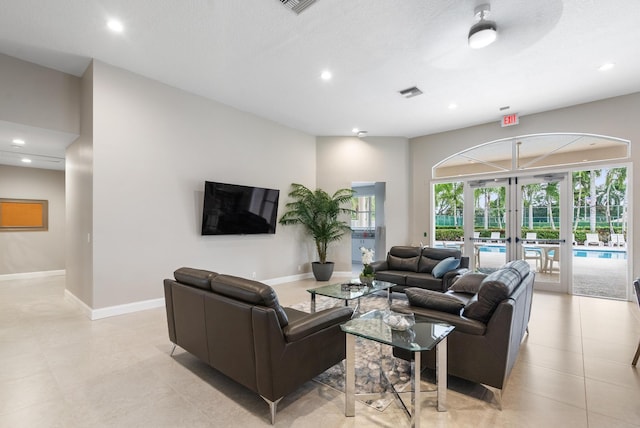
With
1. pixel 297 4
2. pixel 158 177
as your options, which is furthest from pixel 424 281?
pixel 158 177

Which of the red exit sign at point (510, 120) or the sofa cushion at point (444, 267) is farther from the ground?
the red exit sign at point (510, 120)

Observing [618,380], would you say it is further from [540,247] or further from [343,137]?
[343,137]

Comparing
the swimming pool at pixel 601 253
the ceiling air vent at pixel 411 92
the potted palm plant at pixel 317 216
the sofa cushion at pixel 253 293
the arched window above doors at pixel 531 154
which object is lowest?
the swimming pool at pixel 601 253

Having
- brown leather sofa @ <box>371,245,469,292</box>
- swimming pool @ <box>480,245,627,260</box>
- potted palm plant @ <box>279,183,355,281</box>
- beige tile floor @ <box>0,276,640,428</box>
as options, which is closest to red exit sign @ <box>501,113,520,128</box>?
swimming pool @ <box>480,245,627,260</box>

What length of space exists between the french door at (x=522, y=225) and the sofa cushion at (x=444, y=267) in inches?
49.2

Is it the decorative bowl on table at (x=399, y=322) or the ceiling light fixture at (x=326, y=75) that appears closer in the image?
the decorative bowl on table at (x=399, y=322)

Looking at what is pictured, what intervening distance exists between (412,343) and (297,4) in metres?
3.19

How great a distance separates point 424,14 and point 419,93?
6.64 ft

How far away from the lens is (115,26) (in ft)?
11.0

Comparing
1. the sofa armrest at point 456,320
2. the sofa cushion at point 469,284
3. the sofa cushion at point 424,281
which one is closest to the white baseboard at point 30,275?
the sofa cushion at point 424,281

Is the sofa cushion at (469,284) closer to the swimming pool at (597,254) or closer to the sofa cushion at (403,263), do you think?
the sofa cushion at (403,263)

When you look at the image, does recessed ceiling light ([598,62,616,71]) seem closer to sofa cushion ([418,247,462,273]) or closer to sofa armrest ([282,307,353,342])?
sofa cushion ([418,247,462,273])

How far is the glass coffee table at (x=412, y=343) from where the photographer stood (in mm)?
1888

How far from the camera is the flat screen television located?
17.1 feet
